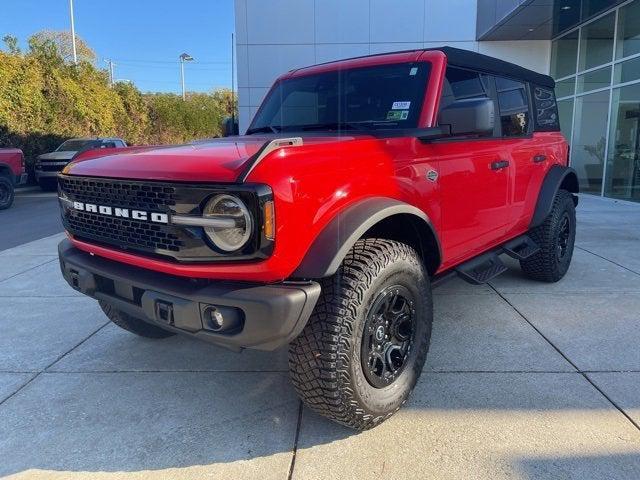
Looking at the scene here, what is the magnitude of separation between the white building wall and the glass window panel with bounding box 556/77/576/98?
811 mm

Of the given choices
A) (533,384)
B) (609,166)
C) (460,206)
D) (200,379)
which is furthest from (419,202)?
(609,166)

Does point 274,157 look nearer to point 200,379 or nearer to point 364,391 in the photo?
point 364,391

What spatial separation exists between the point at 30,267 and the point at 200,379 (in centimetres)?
400

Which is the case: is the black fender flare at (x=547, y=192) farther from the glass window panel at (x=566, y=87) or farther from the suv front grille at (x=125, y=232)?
the glass window panel at (x=566, y=87)

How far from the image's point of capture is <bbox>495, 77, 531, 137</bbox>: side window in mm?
3967

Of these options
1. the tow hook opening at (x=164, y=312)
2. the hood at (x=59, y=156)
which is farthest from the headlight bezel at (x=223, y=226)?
the hood at (x=59, y=156)

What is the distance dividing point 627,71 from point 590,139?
80.1 inches

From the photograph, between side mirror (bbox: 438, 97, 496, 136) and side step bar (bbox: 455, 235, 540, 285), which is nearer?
side mirror (bbox: 438, 97, 496, 136)

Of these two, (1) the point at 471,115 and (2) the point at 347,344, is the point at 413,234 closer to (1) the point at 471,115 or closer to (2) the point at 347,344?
(1) the point at 471,115

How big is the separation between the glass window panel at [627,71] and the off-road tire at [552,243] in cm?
745

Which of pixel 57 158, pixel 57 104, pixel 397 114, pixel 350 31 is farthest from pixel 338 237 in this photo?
pixel 57 104

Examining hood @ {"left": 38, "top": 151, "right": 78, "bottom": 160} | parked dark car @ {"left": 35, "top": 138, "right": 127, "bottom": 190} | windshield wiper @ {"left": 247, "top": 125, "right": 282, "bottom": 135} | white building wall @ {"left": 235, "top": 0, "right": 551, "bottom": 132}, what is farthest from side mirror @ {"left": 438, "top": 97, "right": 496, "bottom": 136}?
hood @ {"left": 38, "top": 151, "right": 78, "bottom": 160}

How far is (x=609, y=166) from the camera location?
1182 centimetres

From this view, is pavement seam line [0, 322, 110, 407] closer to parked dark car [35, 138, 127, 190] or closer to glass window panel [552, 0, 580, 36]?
glass window panel [552, 0, 580, 36]
